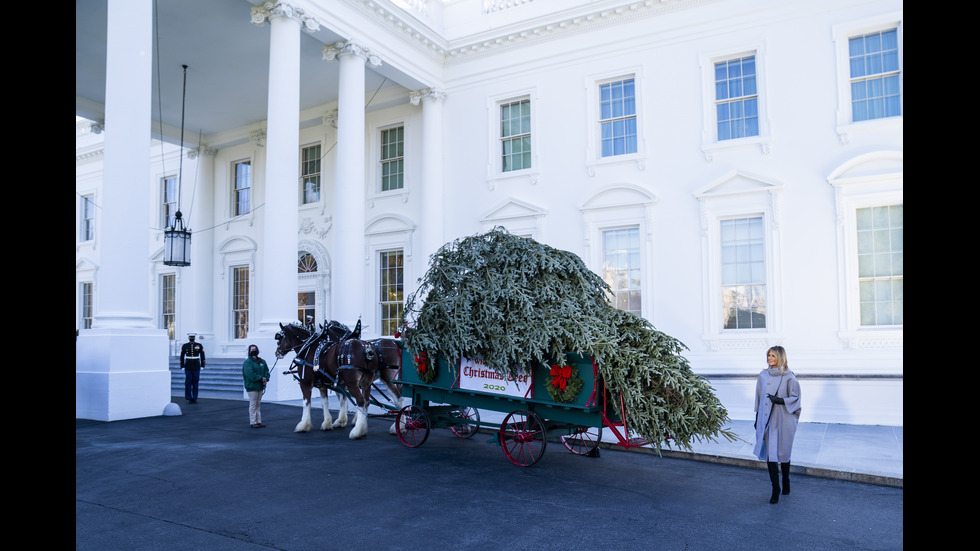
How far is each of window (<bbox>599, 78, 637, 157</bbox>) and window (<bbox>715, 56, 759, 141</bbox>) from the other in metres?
2.14

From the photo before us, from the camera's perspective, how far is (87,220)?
28.2m

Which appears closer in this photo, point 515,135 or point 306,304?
point 515,135

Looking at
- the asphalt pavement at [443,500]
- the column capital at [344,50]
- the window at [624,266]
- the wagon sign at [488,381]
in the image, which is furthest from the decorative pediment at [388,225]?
the wagon sign at [488,381]

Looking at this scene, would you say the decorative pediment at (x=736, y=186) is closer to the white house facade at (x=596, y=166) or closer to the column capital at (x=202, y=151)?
the white house facade at (x=596, y=166)

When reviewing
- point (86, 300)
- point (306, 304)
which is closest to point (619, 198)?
point (306, 304)

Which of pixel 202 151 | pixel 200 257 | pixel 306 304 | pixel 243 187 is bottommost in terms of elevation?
pixel 306 304

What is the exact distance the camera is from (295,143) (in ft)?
53.0

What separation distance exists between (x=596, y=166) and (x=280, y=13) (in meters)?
8.49

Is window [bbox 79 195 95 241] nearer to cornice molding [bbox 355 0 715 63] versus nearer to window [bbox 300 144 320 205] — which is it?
window [bbox 300 144 320 205]

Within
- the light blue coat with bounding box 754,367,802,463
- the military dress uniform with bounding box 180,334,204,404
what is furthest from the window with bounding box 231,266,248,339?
the light blue coat with bounding box 754,367,802,463

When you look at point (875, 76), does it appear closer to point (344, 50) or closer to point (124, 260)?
point (344, 50)
